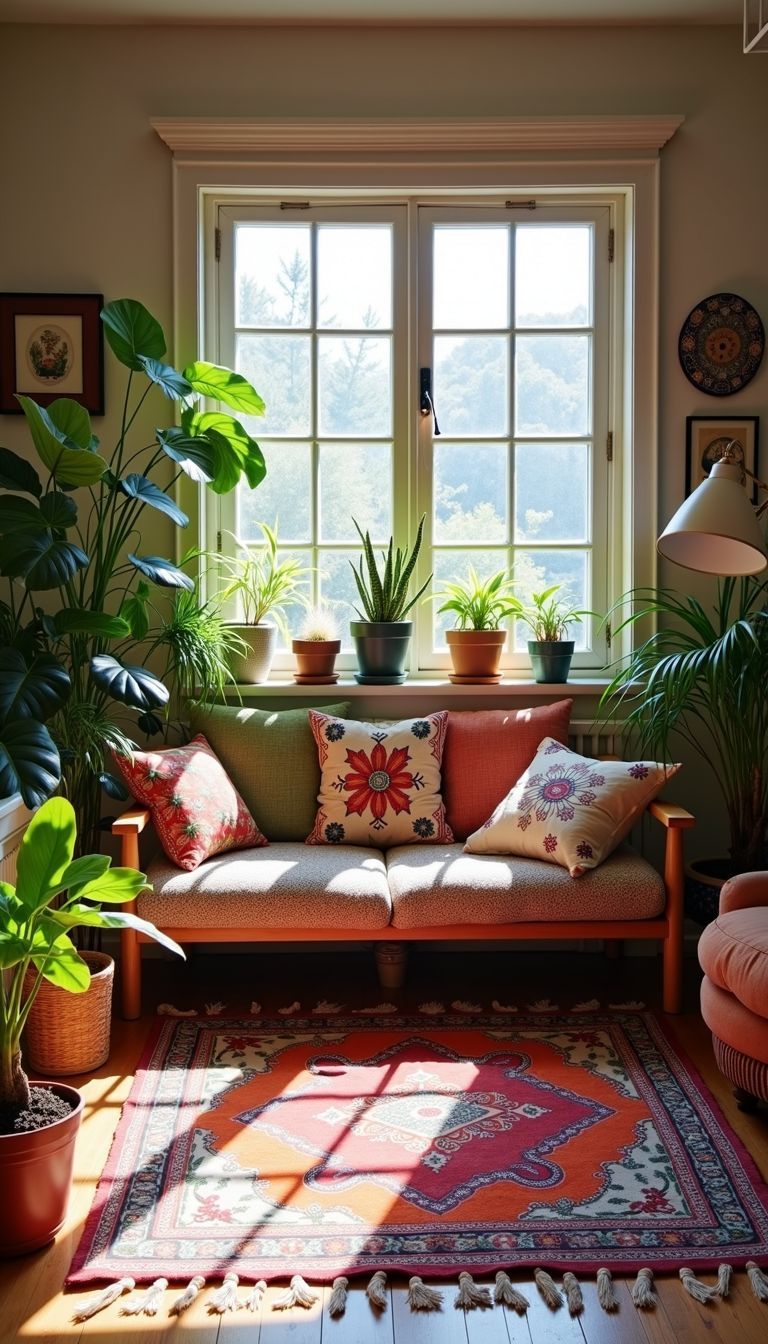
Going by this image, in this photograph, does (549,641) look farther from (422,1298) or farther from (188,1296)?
(188,1296)

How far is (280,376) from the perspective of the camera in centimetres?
432

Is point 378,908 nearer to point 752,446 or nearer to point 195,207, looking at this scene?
point 752,446

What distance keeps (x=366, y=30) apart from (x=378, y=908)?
294 cm

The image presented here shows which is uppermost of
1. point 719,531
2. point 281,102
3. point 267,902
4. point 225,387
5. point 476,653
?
point 281,102

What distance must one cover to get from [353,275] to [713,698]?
1986 millimetres

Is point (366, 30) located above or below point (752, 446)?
above

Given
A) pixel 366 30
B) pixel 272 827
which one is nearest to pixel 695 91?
pixel 366 30

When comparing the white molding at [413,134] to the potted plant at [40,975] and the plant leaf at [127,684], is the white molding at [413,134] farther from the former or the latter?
the potted plant at [40,975]

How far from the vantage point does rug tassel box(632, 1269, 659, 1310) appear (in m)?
2.18

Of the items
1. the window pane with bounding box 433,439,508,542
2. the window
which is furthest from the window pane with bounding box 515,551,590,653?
the window pane with bounding box 433,439,508,542

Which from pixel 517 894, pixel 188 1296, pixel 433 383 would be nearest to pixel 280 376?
pixel 433 383

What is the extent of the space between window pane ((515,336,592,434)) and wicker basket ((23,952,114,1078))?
2453 mm

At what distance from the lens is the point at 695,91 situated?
13.4ft

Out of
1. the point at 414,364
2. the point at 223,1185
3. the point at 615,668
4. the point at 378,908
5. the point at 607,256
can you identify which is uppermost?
the point at 607,256
